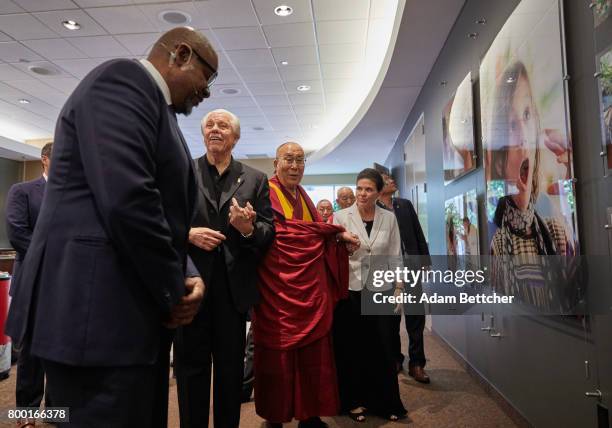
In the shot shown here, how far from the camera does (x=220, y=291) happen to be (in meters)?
1.77

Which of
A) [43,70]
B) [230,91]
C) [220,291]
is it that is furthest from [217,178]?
[43,70]

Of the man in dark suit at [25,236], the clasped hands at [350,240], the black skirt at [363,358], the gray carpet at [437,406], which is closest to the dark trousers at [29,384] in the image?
the man in dark suit at [25,236]

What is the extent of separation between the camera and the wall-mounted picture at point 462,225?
3.03 meters

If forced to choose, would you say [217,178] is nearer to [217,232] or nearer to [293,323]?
[217,232]

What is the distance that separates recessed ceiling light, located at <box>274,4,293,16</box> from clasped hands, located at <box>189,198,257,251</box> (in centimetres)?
331

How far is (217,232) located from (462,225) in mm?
2395

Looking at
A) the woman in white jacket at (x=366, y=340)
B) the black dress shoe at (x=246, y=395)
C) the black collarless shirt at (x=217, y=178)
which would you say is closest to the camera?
the black collarless shirt at (x=217, y=178)

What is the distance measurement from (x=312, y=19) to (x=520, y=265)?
3584 mm

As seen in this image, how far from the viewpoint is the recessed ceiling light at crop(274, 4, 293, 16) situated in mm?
4241

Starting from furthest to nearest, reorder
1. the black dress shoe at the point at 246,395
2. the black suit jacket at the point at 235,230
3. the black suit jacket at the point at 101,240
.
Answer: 1. the black dress shoe at the point at 246,395
2. the black suit jacket at the point at 235,230
3. the black suit jacket at the point at 101,240

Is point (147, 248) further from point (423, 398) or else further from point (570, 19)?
point (423, 398)

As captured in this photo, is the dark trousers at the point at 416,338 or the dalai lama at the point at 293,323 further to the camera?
the dark trousers at the point at 416,338

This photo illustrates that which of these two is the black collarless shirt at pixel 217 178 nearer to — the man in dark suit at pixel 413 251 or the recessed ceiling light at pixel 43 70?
the man in dark suit at pixel 413 251

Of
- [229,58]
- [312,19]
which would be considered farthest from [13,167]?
[312,19]
